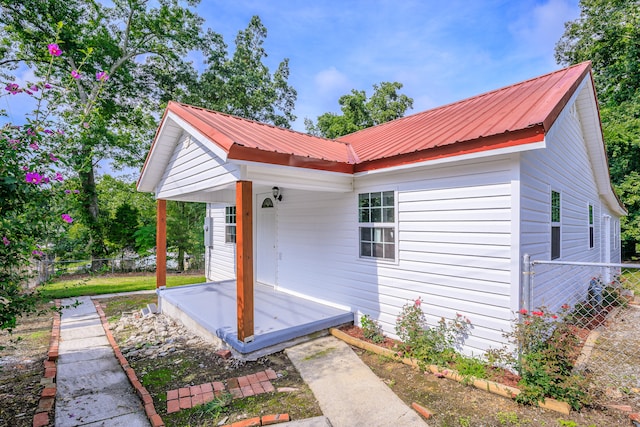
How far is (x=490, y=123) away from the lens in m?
4.18

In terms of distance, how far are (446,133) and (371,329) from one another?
3.42m

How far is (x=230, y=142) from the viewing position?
4043mm

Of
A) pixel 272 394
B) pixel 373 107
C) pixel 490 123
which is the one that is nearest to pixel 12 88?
pixel 272 394

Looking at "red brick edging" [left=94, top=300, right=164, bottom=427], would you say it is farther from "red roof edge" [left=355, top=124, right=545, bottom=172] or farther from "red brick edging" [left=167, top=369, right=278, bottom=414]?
"red roof edge" [left=355, top=124, right=545, bottom=172]

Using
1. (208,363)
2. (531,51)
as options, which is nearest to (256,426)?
(208,363)

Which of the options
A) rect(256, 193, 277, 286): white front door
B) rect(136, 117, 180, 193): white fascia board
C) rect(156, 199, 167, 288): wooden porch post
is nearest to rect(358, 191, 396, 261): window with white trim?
rect(256, 193, 277, 286): white front door

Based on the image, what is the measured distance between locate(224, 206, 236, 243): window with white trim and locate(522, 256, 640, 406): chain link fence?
8.06 metres

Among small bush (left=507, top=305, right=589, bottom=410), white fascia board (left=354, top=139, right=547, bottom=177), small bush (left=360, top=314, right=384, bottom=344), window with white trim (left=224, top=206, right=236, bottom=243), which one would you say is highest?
white fascia board (left=354, top=139, right=547, bottom=177)

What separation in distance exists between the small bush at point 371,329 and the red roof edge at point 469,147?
2.65 meters

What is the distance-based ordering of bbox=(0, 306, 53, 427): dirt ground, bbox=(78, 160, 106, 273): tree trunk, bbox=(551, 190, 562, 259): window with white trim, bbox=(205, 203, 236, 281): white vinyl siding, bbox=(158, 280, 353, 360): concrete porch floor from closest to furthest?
bbox=(0, 306, 53, 427): dirt ground < bbox=(158, 280, 353, 360): concrete porch floor < bbox=(551, 190, 562, 259): window with white trim < bbox=(205, 203, 236, 281): white vinyl siding < bbox=(78, 160, 106, 273): tree trunk

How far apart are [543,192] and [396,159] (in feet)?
7.39

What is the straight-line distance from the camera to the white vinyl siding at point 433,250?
3.94m

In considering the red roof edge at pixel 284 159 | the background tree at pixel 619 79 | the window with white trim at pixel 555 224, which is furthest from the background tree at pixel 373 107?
the window with white trim at pixel 555 224

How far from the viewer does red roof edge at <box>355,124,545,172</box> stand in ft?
11.2
